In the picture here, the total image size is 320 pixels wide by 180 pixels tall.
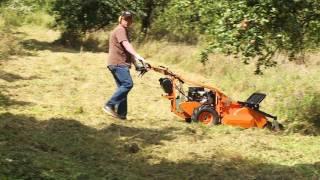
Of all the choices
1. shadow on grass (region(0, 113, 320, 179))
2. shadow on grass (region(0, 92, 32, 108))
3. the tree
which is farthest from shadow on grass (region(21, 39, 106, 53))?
shadow on grass (region(0, 113, 320, 179))

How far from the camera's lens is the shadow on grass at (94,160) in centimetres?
682

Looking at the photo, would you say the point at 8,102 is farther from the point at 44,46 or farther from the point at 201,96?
the point at 44,46

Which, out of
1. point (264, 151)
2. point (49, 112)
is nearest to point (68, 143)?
point (49, 112)

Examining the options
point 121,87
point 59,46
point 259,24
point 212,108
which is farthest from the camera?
point 59,46

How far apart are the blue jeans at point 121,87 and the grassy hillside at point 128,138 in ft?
0.90

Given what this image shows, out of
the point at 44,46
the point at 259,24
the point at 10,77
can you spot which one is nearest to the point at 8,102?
the point at 10,77

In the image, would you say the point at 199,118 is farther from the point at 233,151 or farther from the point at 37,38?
the point at 37,38

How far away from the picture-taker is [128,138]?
8.88 m

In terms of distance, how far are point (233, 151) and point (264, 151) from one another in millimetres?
551

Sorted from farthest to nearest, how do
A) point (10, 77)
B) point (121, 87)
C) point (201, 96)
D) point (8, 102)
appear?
1. point (10, 77)
2. point (201, 96)
3. point (8, 102)
4. point (121, 87)

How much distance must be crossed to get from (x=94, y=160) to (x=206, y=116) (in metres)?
3.34

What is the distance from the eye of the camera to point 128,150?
323 inches

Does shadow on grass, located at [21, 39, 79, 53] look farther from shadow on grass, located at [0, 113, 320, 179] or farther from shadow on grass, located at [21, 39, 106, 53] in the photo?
shadow on grass, located at [0, 113, 320, 179]

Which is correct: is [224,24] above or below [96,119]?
above
